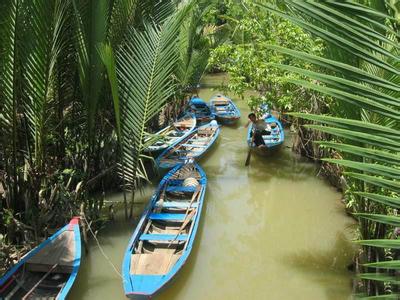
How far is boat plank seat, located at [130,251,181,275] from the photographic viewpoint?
5062mm

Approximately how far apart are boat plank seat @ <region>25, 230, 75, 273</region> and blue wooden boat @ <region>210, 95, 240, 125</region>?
25.3 feet

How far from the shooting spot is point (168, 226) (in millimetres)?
6512

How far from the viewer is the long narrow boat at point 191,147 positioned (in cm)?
880

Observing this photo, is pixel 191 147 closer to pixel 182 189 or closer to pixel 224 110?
pixel 182 189

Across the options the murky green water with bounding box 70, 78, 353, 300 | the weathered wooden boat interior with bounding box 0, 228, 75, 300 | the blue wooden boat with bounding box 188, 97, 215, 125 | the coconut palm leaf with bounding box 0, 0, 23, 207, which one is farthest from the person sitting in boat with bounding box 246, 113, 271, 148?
the coconut palm leaf with bounding box 0, 0, 23, 207

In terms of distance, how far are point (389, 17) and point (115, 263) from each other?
18.3ft

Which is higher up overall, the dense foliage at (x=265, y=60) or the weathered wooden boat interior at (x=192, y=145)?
the dense foliage at (x=265, y=60)

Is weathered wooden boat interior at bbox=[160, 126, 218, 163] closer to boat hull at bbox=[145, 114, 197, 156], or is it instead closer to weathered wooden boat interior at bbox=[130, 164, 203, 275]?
boat hull at bbox=[145, 114, 197, 156]

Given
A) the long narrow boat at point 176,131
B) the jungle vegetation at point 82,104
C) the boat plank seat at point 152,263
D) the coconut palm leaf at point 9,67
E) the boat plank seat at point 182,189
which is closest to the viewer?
the coconut palm leaf at point 9,67

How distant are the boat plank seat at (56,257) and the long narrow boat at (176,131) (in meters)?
4.16

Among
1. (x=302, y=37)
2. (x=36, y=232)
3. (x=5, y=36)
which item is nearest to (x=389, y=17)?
(x=5, y=36)

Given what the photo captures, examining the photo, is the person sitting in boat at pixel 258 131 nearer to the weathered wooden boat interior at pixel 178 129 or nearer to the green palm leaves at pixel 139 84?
the weathered wooden boat interior at pixel 178 129

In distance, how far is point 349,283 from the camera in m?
5.46

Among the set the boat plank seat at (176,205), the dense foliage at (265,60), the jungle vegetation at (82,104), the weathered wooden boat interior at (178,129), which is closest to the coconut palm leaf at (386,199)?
the jungle vegetation at (82,104)
